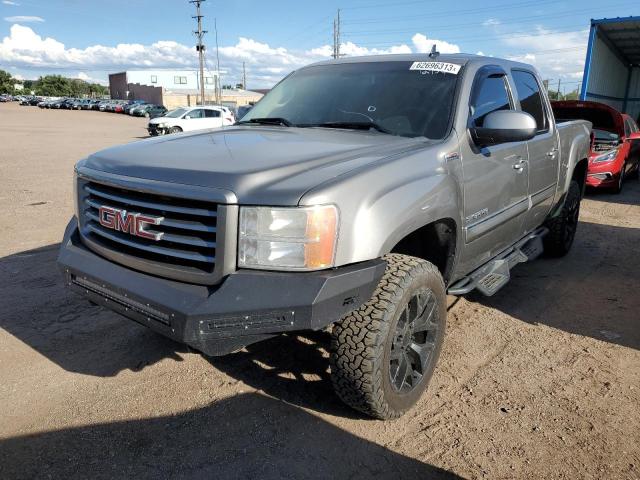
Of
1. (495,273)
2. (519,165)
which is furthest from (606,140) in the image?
(495,273)

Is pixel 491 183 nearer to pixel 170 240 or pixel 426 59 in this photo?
pixel 426 59

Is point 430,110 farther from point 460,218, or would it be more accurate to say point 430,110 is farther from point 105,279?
point 105,279

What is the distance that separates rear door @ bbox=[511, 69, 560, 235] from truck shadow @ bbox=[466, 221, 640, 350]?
23.5 inches

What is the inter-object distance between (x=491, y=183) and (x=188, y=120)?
22.3 metres

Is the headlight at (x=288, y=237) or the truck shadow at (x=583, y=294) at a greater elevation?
the headlight at (x=288, y=237)

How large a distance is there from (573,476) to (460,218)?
1.44 m

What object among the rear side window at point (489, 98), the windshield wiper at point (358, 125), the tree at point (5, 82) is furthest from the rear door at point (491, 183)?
the tree at point (5, 82)

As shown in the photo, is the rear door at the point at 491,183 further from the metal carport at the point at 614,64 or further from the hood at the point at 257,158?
the metal carport at the point at 614,64

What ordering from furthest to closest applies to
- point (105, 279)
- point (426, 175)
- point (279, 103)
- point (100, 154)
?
1. point (279, 103)
2. point (100, 154)
3. point (426, 175)
4. point (105, 279)

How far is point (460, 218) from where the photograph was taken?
306 cm

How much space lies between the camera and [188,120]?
23.8m

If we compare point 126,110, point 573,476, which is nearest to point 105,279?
point 573,476

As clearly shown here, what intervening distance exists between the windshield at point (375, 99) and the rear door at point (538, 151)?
113cm

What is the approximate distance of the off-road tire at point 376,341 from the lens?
7.90 feet
